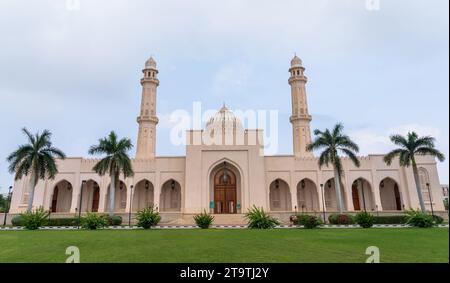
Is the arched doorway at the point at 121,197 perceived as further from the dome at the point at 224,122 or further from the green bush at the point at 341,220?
the green bush at the point at 341,220

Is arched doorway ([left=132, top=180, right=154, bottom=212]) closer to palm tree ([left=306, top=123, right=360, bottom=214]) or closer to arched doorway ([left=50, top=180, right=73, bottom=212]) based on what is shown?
arched doorway ([left=50, top=180, right=73, bottom=212])

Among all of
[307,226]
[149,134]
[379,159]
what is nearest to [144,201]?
[149,134]

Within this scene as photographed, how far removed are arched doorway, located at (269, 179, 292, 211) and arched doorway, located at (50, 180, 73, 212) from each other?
22493mm

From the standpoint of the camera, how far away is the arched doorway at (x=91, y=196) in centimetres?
3447

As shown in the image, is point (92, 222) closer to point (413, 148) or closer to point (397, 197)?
point (413, 148)

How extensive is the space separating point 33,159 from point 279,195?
2333 centimetres

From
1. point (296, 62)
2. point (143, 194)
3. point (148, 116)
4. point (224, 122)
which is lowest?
point (143, 194)

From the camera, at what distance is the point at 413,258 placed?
21.7 feet

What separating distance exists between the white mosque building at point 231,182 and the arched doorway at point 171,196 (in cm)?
11

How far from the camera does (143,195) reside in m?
34.0

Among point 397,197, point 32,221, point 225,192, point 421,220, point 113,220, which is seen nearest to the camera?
point 421,220

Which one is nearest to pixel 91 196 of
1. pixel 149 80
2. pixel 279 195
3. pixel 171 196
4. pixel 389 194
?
pixel 171 196
